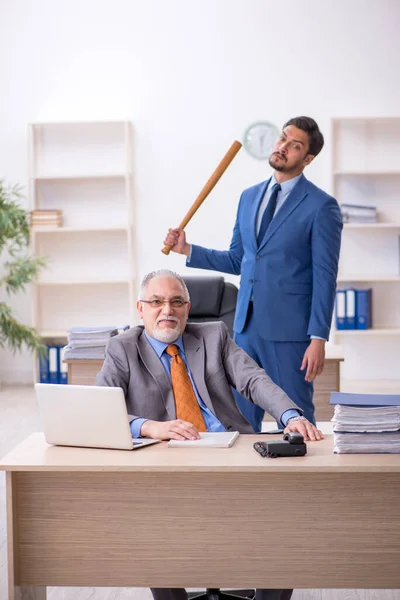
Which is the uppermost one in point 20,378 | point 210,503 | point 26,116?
point 26,116

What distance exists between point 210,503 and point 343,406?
0.40 metres

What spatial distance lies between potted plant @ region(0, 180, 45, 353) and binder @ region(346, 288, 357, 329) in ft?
7.99

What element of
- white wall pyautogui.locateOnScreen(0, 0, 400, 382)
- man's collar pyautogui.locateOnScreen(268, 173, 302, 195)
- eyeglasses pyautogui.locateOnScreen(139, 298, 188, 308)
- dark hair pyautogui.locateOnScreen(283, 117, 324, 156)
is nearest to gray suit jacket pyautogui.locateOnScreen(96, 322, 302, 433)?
eyeglasses pyautogui.locateOnScreen(139, 298, 188, 308)

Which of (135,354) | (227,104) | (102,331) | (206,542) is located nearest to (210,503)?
(206,542)

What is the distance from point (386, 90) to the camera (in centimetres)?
729

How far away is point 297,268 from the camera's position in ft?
11.4

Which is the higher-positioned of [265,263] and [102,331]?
[265,263]

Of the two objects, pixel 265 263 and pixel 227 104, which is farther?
pixel 227 104

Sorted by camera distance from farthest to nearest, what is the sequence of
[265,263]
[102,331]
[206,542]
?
[102,331], [265,263], [206,542]

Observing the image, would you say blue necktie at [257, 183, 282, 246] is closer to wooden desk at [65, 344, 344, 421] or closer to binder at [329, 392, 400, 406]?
wooden desk at [65, 344, 344, 421]

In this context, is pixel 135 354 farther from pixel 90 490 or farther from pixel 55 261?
pixel 55 261

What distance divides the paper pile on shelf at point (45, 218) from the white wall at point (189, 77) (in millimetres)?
410

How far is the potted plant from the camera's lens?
6957mm

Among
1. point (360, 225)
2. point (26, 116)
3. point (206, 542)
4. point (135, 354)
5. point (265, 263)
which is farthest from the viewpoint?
point (26, 116)
